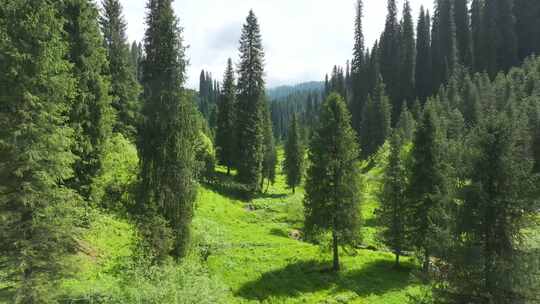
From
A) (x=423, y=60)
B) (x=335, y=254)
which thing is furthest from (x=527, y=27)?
(x=335, y=254)

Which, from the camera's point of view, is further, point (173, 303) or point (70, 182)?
point (70, 182)

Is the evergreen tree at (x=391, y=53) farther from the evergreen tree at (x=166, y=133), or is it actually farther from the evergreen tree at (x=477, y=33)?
the evergreen tree at (x=166, y=133)

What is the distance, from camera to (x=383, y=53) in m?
103

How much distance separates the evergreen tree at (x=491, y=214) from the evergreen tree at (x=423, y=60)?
83.0m

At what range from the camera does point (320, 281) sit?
27469 millimetres

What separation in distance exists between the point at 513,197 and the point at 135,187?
18405 millimetres

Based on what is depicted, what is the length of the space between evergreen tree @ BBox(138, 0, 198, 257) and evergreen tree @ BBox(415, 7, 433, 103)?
83.3m

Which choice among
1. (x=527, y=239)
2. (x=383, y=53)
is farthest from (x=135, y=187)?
(x=383, y=53)

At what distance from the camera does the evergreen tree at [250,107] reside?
53.6 meters

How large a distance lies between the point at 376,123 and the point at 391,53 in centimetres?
3138

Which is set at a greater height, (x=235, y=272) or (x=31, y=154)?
(x=31, y=154)

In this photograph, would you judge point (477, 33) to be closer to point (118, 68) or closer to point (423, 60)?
point (423, 60)

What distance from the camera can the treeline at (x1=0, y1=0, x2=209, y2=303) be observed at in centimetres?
1483

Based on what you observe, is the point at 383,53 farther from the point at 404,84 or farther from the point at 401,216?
the point at 401,216
